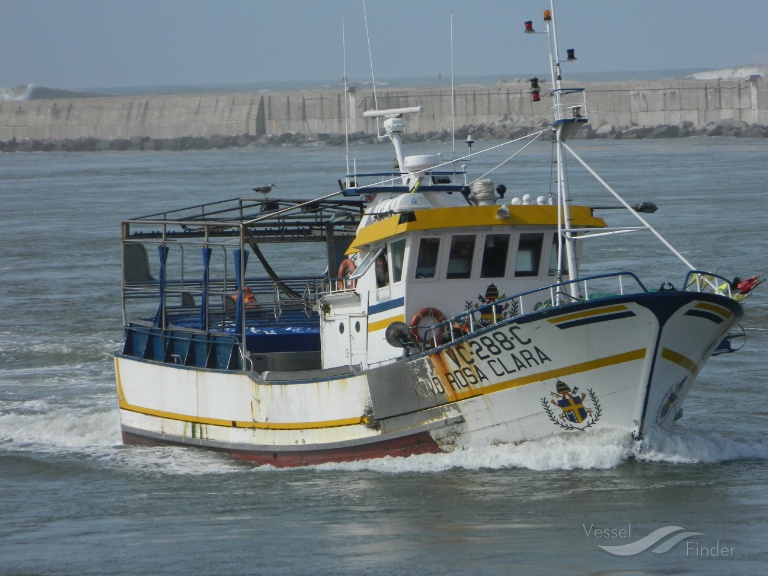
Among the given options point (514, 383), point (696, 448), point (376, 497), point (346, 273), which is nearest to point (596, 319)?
point (514, 383)

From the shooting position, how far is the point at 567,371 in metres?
15.4

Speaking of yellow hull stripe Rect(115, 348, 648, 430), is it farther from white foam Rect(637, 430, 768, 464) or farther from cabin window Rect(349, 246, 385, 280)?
cabin window Rect(349, 246, 385, 280)

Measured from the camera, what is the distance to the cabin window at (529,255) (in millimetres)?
17281

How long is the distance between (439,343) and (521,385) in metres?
1.65

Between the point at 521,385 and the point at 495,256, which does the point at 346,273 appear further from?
the point at 521,385

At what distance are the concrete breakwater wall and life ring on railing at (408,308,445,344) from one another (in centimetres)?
7354

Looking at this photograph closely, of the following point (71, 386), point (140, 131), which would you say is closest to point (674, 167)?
point (71, 386)

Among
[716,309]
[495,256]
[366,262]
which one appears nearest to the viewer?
[716,309]

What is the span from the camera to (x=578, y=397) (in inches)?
611

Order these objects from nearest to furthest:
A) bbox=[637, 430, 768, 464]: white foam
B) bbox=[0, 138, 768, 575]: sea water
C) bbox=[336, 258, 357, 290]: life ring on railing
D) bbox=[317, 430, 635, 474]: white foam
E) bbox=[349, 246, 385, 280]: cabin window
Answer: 1. bbox=[0, 138, 768, 575]: sea water
2. bbox=[317, 430, 635, 474]: white foam
3. bbox=[637, 430, 768, 464]: white foam
4. bbox=[349, 246, 385, 280]: cabin window
5. bbox=[336, 258, 357, 290]: life ring on railing

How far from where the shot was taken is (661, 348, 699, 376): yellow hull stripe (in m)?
15.3

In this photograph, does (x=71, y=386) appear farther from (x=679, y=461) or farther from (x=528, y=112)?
(x=528, y=112)

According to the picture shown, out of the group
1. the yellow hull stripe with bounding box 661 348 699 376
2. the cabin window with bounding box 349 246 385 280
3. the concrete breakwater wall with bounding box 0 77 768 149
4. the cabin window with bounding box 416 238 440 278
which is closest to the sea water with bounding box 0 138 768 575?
the yellow hull stripe with bounding box 661 348 699 376

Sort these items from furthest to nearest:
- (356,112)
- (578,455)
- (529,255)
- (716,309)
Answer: (356,112)
(529,255)
(578,455)
(716,309)
